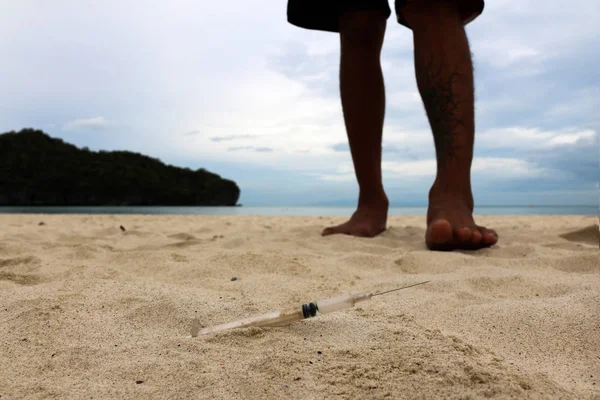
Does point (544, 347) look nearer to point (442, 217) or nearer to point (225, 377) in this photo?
point (225, 377)

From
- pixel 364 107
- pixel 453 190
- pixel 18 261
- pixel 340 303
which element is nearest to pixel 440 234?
pixel 453 190

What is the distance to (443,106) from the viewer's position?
1818 mm

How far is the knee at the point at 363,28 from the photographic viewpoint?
2195mm

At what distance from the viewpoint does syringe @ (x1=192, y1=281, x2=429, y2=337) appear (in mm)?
825

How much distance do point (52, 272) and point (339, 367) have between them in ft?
3.42

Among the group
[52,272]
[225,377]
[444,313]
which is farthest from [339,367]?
[52,272]

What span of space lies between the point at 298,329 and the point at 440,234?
1016 millimetres

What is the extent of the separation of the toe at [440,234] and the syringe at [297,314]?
95 centimetres

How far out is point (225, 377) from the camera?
2.25ft

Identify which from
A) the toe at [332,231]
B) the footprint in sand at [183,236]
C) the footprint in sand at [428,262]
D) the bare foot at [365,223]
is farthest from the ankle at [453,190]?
the footprint in sand at [183,236]

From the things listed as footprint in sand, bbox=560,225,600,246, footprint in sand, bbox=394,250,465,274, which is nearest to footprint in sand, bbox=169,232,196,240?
footprint in sand, bbox=394,250,465,274

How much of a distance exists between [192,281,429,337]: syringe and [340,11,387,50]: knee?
172 centimetres

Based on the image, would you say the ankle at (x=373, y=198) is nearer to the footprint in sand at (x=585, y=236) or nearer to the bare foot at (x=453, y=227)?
the bare foot at (x=453, y=227)

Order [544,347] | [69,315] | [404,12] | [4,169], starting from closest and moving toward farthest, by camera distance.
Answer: [544,347], [69,315], [404,12], [4,169]
